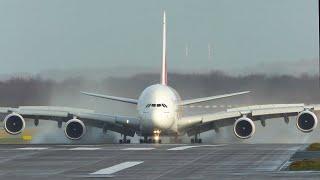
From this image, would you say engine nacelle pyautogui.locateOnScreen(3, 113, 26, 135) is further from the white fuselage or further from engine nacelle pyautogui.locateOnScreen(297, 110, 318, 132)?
engine nacelle pyautogui.locateOnScreen(297, 110, 318, 132)

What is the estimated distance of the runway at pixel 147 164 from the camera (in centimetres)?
3023

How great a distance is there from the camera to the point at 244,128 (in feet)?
224

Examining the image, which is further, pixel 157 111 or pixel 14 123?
pixel 14 123

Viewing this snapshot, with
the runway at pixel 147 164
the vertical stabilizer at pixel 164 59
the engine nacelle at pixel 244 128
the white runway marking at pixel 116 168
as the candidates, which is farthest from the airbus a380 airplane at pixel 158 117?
the white runway marking at pixel 116 168

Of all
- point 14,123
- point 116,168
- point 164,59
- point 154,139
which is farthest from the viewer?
point 164,59

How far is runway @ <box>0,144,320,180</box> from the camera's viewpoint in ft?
99.2

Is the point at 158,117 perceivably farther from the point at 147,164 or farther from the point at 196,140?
the point at 147,164

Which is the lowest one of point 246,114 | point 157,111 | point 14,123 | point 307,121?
point 14,123

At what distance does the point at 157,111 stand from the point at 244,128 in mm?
6578

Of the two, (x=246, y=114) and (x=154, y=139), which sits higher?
(x=246, y=114)

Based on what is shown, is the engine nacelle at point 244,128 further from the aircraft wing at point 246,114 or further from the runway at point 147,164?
the runway at point 147,164

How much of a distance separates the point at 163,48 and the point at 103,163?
4491cm

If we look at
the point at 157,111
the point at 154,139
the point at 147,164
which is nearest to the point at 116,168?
the point at 147,164

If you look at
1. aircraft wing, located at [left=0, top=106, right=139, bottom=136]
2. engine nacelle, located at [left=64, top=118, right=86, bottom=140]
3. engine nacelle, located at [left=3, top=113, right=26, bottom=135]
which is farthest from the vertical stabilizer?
engine nacelle, located at [left=3, top=113, right=26, bottom=135]
